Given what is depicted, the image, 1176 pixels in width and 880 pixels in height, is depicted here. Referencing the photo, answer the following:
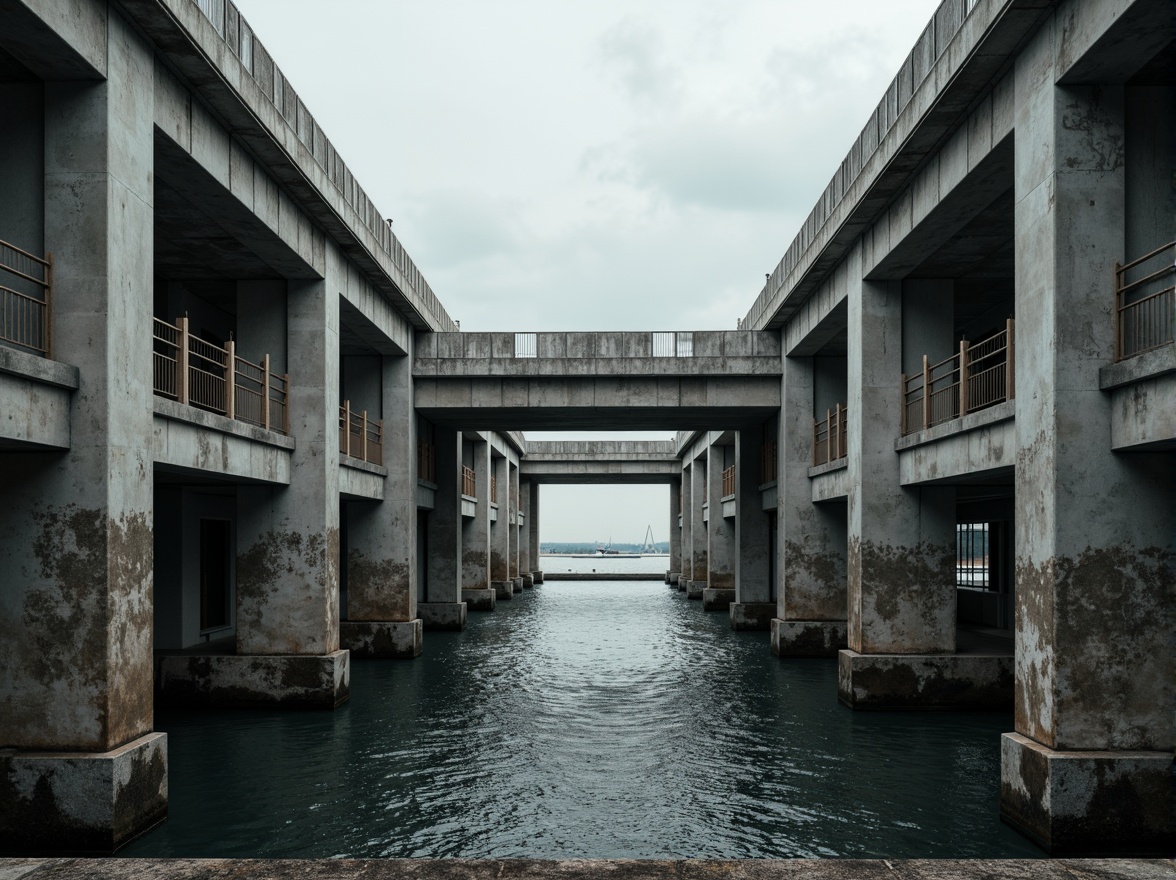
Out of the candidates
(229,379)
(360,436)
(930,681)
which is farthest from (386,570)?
(930,681)

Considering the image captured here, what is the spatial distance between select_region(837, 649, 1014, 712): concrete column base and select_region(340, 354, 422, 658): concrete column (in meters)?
11.2

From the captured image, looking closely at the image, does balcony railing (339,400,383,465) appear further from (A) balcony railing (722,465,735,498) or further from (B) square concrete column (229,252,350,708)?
(A) balcony railing (722,465,735,498)

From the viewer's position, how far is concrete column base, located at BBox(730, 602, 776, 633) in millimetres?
29844

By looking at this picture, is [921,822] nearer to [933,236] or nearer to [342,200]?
[933,236]

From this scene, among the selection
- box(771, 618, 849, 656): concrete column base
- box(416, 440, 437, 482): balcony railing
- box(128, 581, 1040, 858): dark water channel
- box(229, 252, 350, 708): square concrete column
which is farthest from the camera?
box(416, 440, 437, 482): balcony railing

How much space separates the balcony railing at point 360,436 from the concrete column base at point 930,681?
11384 mm

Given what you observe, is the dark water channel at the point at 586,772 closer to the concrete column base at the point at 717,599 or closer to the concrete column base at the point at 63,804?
the concrete column base at the point at 63,804

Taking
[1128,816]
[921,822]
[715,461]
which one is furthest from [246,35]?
[715,461]

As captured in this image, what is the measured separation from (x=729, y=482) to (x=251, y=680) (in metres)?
24.5

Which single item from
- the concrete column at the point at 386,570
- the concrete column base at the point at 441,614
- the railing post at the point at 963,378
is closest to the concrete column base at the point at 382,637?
the concrete column at the point at 386,570

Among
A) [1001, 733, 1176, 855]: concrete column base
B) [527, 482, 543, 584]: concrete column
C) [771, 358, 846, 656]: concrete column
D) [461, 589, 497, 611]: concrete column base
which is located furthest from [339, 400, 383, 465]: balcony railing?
[527, 482, 543, 584]: concrete column

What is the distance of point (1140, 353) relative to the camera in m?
9.33

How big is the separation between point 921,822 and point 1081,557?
3.22m

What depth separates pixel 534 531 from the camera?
65000 millimetres
